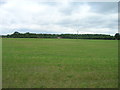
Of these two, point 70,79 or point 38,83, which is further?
point 70,79

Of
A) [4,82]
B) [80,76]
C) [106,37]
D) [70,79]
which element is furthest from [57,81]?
[106,37]

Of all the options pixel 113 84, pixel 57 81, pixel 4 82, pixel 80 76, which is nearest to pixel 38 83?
pixel 57 81

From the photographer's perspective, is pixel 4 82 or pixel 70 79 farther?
pixel 70 79

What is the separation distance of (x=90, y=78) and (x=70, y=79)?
72 cm

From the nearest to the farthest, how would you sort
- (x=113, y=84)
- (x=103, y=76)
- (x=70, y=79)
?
(x=113, y=84), (x=70, y=79), (x=103, y=76)

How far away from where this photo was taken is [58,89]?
430cm

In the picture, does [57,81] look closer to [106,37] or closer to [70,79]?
[70,79]

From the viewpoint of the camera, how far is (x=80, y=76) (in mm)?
5715

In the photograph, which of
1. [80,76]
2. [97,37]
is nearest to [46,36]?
[97,37]

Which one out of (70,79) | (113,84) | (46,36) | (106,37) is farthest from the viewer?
(46,36)

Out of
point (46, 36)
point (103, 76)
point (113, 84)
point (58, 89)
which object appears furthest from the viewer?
point (46, 36)

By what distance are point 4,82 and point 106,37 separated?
3260 inches

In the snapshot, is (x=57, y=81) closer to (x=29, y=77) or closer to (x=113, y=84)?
(x=29, y=77)

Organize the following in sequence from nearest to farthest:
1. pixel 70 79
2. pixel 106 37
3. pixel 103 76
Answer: pixel 70 79 → pixel 103 76 → pixel 106 37
